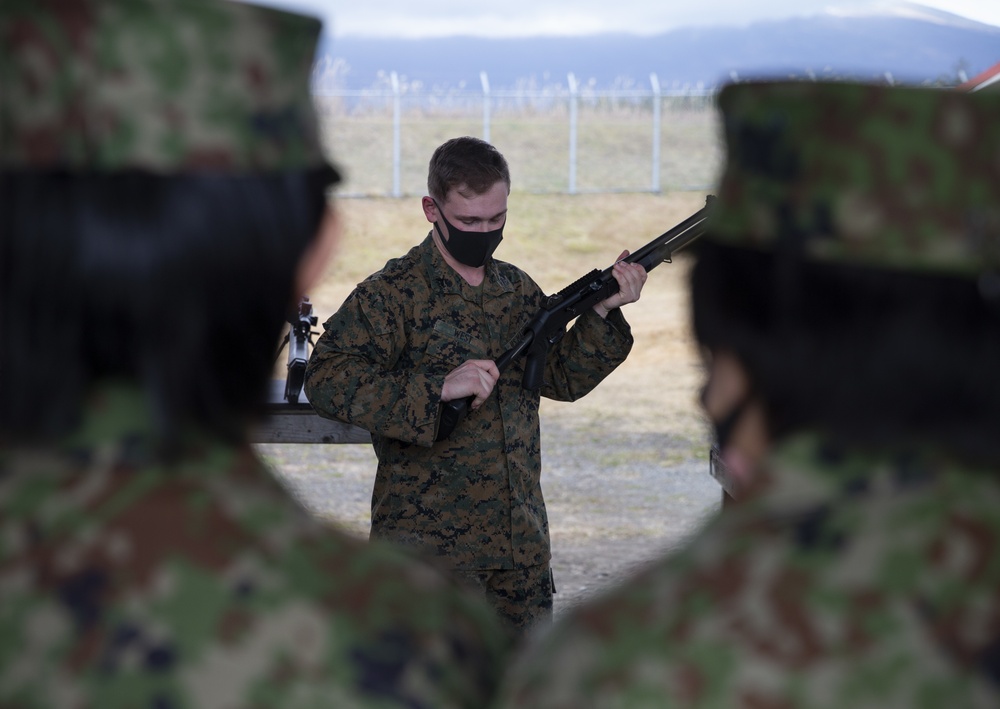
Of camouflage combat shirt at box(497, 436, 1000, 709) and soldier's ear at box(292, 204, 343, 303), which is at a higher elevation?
soldier's ear at box(292, 204, 343, 303)

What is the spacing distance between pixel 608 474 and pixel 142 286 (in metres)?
8.50

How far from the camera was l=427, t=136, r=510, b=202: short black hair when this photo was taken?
3.62 metres

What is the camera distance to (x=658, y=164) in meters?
22.2

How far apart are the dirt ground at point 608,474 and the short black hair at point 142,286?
14.1 ft

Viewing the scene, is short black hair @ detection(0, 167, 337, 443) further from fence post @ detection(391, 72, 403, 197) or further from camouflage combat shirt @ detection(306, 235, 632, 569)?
fence post @ detection(391, 72, 403, 197)

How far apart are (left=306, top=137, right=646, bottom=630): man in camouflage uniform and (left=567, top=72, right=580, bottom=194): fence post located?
17.8 meters

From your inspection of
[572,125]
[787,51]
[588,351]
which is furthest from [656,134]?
[787,51]

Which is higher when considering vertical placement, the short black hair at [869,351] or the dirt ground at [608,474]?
the short black hair at [869,351]

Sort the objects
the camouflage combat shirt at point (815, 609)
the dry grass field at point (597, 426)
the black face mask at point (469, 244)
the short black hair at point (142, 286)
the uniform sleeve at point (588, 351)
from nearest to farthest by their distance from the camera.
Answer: the camouflage combat shirt at point (815, 609)
the short black hair at point (142, 286)
the black face mask at point (469, 244)
the uniform sleeve at point (588, 351)
the dry grass field at point (597, 426)

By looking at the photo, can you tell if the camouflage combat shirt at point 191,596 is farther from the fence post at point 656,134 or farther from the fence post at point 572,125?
the fence post at point 656,134

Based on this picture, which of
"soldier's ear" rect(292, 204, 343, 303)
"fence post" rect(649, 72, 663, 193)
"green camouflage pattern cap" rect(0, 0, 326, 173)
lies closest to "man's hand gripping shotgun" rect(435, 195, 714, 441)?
"soldier's ear" rect(292, 204, 343, 303)

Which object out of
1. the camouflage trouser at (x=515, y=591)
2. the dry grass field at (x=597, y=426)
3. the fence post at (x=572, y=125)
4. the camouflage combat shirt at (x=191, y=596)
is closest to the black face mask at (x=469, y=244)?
the dry grass field at (x=597, y=426)

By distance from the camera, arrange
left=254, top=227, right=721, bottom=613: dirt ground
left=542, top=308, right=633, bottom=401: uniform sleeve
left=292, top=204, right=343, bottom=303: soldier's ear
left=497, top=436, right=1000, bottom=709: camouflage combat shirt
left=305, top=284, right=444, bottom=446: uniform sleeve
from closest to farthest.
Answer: left=497, top=436, right=1000, bottom=709: camouflage combat shirt → left=292, top=204, right=343, bottom=303: soldier's ear → left=305, top=284, right=444, bottom=446: uniform sleeve → left=542, top=308, right=633, bottom=401: uniform sleeve → left=254, top=227, right=721, bottom=613: dirt ground

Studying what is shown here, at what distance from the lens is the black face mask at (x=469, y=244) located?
12.1 ft
